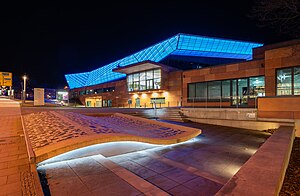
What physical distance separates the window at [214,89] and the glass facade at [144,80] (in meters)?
8.37

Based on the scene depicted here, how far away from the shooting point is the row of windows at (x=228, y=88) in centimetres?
1773

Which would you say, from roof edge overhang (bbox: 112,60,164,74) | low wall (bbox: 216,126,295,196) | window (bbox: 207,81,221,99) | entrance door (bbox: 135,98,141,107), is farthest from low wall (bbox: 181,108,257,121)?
entrance door (bbox: 135,98,141,107)

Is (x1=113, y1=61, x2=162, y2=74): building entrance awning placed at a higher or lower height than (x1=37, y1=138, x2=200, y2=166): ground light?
higher

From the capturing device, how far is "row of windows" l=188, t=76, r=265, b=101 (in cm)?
1773

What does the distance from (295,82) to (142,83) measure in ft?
69.5

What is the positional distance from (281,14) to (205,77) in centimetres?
1615

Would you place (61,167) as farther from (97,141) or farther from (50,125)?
(50,125)

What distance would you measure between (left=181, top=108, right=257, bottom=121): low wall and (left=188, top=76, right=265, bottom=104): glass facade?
8.65 feet

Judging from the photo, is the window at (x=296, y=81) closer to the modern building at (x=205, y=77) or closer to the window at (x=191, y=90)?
the modern building at (x=205, y=77)

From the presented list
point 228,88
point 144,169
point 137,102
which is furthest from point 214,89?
point 144,169

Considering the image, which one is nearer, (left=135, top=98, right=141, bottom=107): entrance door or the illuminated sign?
(left=135, top=98, right=141, bottom=107): entrance door

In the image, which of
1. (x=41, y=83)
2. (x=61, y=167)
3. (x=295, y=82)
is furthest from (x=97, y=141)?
(x=41, y=83)

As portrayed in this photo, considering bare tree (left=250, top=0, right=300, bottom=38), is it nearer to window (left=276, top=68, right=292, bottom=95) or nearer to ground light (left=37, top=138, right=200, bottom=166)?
ground light (left=37, top=138, right=200, bottom=166)

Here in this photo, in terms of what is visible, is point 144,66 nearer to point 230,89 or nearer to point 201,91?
point 201,91
